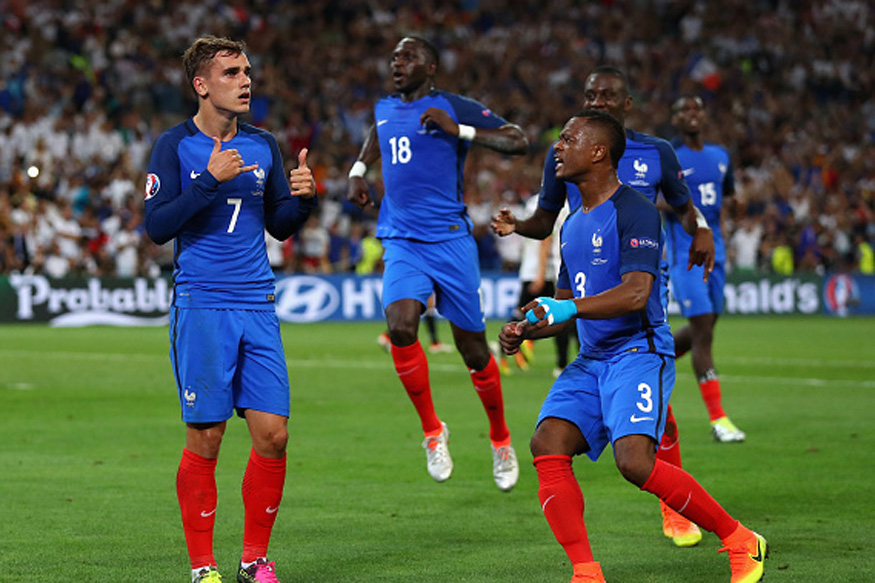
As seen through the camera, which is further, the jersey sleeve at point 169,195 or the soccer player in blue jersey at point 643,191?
the soccer player in blue jersey at point 643,191

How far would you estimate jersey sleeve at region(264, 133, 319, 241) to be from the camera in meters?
6.24

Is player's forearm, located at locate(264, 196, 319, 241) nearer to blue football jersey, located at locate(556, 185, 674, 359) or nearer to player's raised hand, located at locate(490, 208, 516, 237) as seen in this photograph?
player's raised hand, located at locate(490, 208, 516, 237)

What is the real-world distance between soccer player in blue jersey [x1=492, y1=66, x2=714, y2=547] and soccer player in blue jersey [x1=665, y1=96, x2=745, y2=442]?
10.8ft

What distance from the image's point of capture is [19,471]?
9.20 meters

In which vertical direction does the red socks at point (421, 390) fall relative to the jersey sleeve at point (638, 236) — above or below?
below

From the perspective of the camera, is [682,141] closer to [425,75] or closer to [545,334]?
[425,75]

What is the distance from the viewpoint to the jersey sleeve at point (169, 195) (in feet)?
18.8

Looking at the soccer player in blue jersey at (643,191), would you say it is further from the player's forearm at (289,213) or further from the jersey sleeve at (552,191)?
the player's forearm at (289,213)

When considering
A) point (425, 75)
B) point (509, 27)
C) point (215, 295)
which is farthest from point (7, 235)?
point (215, 295)

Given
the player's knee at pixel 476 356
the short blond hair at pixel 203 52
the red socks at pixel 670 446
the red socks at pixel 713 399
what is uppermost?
the short blond hair at pixel 203 52

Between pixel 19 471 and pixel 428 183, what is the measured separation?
11.6 ft

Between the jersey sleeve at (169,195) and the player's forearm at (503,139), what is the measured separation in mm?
3188

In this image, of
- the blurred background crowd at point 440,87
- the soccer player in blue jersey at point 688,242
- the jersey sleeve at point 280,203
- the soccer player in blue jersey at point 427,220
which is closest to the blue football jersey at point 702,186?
the soccer player in blue jersey at point 688,242

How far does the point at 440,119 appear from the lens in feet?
28.1
